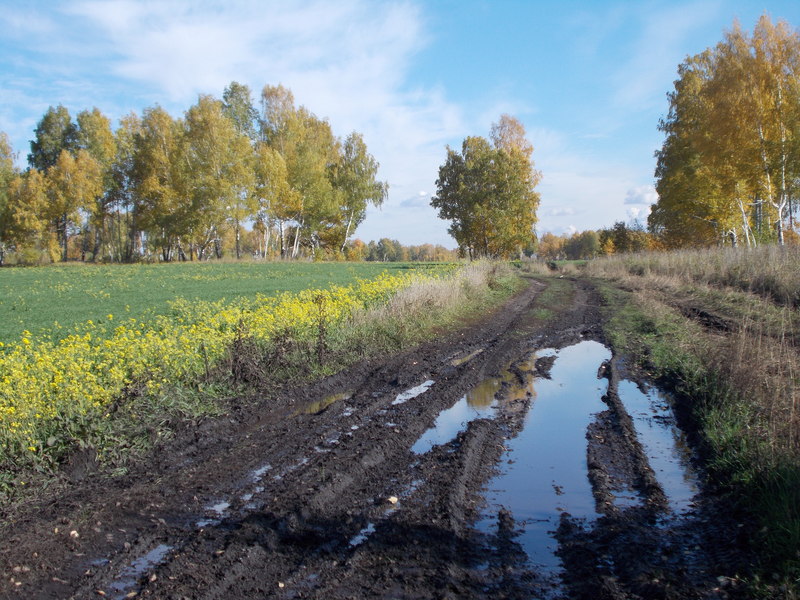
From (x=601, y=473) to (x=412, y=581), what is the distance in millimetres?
2701

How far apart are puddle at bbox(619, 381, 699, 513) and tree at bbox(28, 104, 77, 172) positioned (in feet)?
197

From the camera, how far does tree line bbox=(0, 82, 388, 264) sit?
4628 centimetres

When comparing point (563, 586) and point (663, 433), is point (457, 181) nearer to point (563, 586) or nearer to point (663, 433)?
point (663, 433)

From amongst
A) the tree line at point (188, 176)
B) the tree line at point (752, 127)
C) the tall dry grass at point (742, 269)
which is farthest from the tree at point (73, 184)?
the tree line at point (752, 127)

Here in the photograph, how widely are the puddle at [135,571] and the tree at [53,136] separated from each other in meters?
60.7

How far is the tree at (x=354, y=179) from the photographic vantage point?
60.3m

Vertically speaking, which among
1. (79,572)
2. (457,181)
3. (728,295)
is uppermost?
(457,181)

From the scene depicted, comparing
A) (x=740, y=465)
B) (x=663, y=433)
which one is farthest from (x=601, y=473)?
(x=663, y=433)

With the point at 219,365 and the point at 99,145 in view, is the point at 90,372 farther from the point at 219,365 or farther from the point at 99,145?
the point at 99,145

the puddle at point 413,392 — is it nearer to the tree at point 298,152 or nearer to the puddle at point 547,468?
the puddle at point 547,468

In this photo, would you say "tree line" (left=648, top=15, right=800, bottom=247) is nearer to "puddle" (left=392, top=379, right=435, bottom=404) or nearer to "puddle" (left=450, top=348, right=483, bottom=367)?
"puddle" (left=450, top=348, right=483, bottom=367)

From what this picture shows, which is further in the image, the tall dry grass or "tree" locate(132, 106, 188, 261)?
"tree" locate(132, 106, 188, 261)

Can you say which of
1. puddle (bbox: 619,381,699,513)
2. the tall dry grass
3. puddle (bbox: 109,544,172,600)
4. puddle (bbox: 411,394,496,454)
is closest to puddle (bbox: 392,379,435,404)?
puddle (bbox: 411,394,496,454)

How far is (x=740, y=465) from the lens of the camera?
521 centimetres
